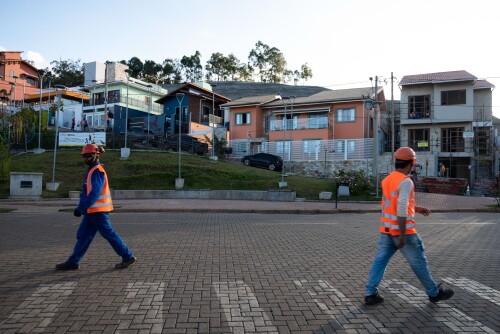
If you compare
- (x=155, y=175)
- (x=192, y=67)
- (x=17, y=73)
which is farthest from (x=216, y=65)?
(x=155, y=175)

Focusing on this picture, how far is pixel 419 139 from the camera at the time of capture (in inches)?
1531

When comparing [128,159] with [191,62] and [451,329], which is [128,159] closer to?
[451,329]

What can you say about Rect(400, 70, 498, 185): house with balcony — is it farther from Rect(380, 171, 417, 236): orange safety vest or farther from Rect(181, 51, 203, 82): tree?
Rect(181, 51, 203, 82): tree

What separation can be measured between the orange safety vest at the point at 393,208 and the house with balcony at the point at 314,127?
98.3ft

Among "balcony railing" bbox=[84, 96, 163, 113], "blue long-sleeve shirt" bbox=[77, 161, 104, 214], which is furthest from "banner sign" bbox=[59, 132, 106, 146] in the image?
"blue long-sleeve shirt" bbox=[77, 161, 104, 214]

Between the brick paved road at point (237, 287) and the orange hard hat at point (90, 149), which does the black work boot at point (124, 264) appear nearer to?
the brick paved road at point (237, 287)

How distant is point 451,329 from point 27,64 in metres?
76.8

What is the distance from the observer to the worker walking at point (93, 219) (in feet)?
19.8

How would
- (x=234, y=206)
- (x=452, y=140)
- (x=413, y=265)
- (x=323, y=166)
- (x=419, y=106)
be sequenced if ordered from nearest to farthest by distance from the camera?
(x=413, y=265)
(x=234, y=206)
(x=323, y=166)
(x=452, y=140)
(x=419, y=106)

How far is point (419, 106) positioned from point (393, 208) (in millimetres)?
37698

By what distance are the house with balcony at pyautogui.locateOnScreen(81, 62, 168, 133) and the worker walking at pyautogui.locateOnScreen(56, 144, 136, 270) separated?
39.1m

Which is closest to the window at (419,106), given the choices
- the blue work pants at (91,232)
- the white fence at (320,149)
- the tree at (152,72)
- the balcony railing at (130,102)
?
the white fence at (320,149)

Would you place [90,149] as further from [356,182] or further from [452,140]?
[452,140]

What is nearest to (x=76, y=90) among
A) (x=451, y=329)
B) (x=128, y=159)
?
(x=128, y=159)
